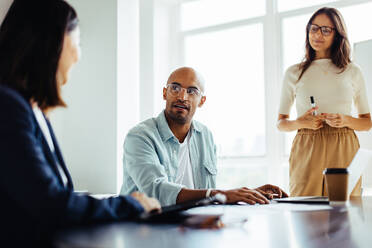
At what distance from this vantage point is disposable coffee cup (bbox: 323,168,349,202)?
1346 mm

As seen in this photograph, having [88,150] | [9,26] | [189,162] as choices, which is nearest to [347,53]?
[189,162]

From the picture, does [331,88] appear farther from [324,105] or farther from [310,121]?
[310,121]

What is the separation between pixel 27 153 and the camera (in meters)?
0.83

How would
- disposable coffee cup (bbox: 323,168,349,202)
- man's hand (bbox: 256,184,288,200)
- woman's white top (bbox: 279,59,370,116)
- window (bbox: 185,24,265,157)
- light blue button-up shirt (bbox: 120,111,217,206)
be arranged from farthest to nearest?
window (bbox: 185,24,265,157) < woman's white top (bbox: 279,59,370,116) < man's hand (bbox: 256,184,288,200) < light blue button-up shirt (bbox: 120,111,217,206) < disposable coffee cup (bbox: 323,168,349,202)

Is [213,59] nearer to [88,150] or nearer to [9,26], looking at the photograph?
[88,150]

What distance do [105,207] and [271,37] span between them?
350cm

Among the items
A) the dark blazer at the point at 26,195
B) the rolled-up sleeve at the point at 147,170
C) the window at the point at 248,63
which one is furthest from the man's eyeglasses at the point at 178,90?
the window at the point at 248,63

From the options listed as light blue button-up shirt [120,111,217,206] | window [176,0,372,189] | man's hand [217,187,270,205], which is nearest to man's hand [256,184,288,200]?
man's hand [217,187,270,205]

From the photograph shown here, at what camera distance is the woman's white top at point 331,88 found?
256 centimetres

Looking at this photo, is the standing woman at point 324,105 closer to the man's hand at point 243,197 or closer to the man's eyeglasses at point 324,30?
the man's eyeglasses at point 324,30

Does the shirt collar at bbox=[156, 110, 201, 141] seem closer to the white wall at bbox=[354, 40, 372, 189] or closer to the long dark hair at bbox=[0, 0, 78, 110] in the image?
the long dark hair at bbox=[0, 0, 78, 110]

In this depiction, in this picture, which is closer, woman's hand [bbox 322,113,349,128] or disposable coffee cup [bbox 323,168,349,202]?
disposable coffee cup [bbox 323,168,349,202]

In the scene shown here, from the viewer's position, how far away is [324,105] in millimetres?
2580

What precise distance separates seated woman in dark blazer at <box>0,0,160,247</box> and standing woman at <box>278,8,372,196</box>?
1696mm
